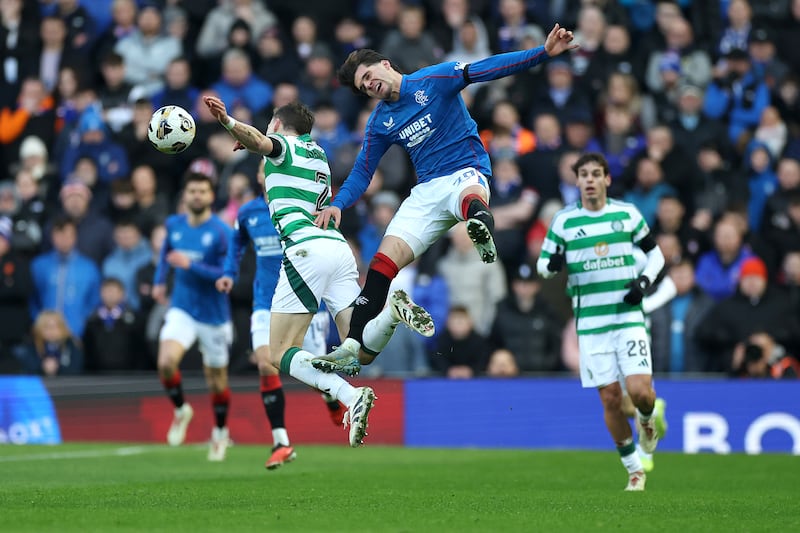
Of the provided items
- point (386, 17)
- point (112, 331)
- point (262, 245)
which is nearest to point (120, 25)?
point (386, 17)

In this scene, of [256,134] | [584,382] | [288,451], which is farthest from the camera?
[288,451]

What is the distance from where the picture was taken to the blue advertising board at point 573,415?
17969mm

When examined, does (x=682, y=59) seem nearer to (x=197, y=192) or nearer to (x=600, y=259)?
(x=197, y=192)

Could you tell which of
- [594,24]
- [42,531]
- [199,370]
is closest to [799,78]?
[594,24]

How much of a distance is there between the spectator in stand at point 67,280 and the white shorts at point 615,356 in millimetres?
9630

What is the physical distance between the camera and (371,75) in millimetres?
12031

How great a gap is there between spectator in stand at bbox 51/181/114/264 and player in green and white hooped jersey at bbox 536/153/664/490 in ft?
31.8

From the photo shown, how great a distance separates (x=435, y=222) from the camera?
1218 cm

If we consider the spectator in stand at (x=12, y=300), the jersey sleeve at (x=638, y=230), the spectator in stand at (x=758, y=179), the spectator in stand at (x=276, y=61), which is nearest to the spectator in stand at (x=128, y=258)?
the spectator in stand at (x=12, y=300)

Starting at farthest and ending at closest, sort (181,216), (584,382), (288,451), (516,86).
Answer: (516,86) < (181,216) < (288,451) < (584,382)

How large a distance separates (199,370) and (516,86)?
6268 millimetres

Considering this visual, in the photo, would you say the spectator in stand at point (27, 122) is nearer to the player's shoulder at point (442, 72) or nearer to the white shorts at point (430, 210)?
the white shorts at point (430, 210)

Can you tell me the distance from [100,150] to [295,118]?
34.5ft

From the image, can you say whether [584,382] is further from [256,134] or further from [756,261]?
[756,261]
